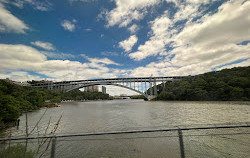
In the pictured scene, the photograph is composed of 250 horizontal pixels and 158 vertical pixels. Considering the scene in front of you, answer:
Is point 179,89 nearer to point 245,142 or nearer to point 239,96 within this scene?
point 239,96

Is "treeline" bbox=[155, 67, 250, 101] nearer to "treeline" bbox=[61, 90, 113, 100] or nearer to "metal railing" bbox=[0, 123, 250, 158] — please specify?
"metal railing" bbox=[0, 123, 250, 158]

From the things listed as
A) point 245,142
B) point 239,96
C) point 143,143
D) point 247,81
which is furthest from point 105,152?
point 247,81

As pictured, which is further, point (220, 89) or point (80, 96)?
point (80, 96)

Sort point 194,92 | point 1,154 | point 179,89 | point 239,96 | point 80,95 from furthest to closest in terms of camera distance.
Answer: point 80,95 < point 179,89 < point 194,92 < point 239,96 < point 1,154

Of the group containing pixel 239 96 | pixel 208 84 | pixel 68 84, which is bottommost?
pixel 239 96

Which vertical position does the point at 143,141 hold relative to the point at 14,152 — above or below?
below

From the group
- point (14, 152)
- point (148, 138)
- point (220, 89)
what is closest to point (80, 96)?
point (220, 89)

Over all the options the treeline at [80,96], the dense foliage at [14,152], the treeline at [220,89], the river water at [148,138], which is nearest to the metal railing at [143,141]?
the river water at [148,138]

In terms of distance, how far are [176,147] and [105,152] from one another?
256cm

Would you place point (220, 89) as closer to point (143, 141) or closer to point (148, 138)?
point (148, 138)

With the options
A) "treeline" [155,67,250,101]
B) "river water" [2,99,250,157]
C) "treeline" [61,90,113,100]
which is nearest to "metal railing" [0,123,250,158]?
"river water" [2,99,250,157]

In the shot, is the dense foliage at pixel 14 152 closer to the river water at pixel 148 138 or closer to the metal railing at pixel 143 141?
the metal railing at pixel 143 141

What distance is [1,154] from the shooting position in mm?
2266

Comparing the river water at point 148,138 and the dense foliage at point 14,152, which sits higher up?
the dense foliage at point 14,152
